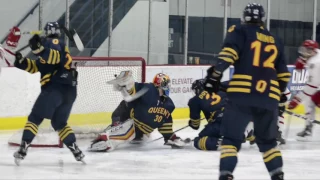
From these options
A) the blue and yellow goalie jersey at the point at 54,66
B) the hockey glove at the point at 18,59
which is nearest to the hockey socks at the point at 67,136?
the blue and yellow goalie jersey at the point at 54,66

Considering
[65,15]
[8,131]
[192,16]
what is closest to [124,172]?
[8,131]

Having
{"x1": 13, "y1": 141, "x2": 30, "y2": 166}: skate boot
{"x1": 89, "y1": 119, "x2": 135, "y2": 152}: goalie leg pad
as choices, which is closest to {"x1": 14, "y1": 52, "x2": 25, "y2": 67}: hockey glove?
{"x1": 13, "y1": 141, "x2": 30, "y2": 166}: skate boot

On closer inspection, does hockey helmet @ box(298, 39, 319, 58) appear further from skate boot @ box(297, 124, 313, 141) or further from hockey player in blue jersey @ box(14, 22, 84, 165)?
hockey player in blue jersey @ box(14, 22, 84, 165)

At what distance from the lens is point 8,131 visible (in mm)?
7762

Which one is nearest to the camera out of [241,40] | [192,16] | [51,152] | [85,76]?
[241,40]

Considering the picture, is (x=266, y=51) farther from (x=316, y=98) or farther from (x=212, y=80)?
(x=316, y=98)

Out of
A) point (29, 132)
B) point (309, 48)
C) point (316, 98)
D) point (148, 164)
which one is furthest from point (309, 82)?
point (29, 132)

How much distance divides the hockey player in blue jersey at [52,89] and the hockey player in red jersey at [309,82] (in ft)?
8.02

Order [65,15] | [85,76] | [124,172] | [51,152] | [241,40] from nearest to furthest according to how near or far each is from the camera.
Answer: [241,40], [124,172], [51,152], [85,76], [65,15]

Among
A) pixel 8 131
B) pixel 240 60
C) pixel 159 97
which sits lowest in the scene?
pixel 8 131

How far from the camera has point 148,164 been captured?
19.4ft

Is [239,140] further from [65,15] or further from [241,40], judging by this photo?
[65,15]

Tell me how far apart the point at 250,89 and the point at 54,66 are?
6.00 ft

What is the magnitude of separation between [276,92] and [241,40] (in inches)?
15.4
